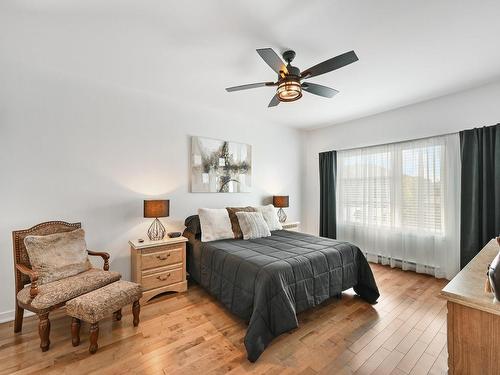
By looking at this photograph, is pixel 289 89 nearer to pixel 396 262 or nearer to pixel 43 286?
pixel 43 286

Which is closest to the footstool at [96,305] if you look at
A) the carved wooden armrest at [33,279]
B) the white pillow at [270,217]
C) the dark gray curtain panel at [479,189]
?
the carved wooden armrest at [33,279]

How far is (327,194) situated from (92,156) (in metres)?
4.11

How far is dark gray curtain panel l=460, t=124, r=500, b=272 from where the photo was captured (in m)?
2.83

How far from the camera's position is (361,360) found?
1.75 metres

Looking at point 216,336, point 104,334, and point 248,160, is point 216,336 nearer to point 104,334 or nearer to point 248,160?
point 104,334

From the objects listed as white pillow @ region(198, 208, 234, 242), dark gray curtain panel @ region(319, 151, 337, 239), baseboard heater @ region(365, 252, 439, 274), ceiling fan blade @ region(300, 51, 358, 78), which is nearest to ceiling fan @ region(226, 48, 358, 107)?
ceiling fan blade @ region(300, 51, 358, 78)

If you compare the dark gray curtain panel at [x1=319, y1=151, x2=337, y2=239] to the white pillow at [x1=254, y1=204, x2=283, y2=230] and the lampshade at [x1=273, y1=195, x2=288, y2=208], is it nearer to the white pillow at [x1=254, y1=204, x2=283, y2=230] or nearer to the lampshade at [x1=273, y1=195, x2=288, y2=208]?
the lampshade at [x1=273, y1=195, x2=288, y2=208]

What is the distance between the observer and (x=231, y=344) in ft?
6.35

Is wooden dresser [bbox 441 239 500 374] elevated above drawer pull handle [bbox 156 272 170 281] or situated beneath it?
elevated above

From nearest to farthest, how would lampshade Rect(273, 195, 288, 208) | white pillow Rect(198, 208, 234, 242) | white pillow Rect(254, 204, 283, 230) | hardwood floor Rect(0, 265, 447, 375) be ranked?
hardwood floor Rect(0, 265, 447, 375) < white pillow Rect(198, 208, 234, 242) < white pillow Rect(254, 204, 283, 230) < lampshade Rect(273, 195, 288, 208)

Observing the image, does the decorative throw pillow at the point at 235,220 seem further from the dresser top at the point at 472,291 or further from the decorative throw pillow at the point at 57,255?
the dresser top at the point at 472,291

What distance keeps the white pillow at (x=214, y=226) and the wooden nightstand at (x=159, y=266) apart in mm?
322

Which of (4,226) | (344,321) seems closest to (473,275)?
(344,321)

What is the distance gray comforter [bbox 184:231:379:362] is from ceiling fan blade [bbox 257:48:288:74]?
1785 millimetres
